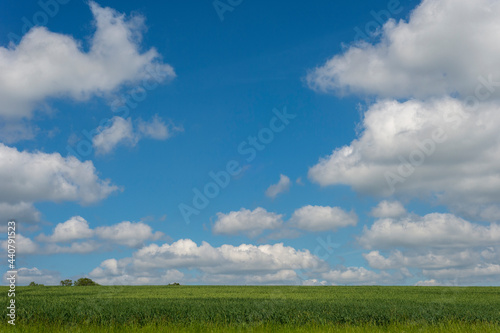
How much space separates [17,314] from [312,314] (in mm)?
15104

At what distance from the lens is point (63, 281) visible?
83062mm

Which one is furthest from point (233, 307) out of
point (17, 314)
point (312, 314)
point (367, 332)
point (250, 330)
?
point (17, 314)

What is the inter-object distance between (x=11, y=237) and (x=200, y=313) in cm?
970

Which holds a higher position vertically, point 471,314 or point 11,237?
point 11,237

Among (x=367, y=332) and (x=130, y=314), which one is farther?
(x=130, y=314)

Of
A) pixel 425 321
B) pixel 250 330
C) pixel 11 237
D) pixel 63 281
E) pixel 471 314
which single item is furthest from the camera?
pixel 63 281

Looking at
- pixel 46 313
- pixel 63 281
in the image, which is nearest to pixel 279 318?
pixel 46 313

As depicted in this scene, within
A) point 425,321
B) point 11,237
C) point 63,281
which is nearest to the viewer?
point 11,237

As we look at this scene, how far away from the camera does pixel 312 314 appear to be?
21328 millimetres

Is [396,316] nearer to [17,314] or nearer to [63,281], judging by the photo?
[17,314]

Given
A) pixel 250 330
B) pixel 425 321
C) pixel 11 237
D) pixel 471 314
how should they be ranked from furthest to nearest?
pixel 471 314
pixel 425 321
pixel 11 237
pixel 250 330

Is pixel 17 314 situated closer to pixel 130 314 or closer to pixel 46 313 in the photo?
pixel 46 313

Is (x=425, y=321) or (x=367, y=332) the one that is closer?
(x=367, y=332)

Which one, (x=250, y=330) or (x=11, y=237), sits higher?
(x=11, y=237)
